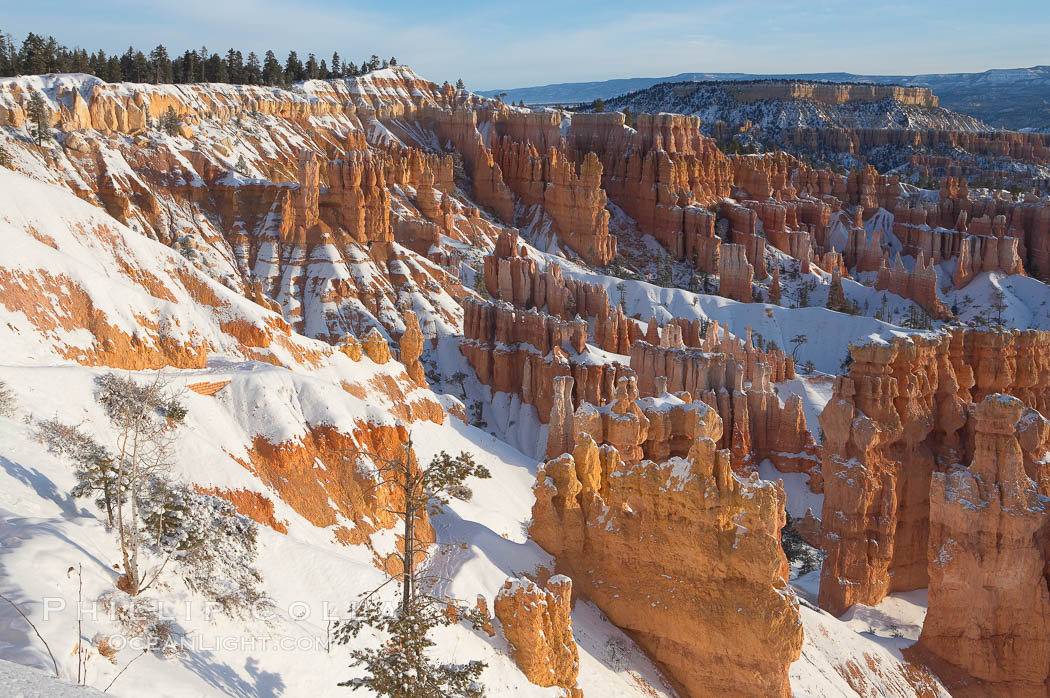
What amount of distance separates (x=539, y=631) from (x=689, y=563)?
15.7ft

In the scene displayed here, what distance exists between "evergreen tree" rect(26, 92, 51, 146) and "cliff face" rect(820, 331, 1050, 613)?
57.5 meters

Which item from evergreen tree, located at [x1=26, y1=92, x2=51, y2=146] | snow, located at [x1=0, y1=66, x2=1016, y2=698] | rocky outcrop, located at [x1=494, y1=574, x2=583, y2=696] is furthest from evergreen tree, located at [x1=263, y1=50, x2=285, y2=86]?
rocky outcrop, located at [x1=494, y1=574, x2=583, y2=696]

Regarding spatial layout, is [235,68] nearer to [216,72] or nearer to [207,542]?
[216,72]

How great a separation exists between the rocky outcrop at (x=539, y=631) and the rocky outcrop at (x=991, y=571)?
43.5 feet

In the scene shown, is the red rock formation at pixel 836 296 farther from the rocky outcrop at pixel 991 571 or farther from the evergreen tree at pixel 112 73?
the evergreen tree at pixel 112 73

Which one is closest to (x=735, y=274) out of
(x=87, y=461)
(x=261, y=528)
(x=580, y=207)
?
(x=580, y=207)

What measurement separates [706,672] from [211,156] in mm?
65018

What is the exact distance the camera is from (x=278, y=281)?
208ft

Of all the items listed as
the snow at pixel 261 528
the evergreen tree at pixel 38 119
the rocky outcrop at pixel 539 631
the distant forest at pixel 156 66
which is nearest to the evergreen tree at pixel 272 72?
the distant forest at pixel 156 66

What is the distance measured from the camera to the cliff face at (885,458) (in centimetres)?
2942

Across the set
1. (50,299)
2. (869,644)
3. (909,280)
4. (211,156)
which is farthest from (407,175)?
(869,644)

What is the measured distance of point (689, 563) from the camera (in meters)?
20.5

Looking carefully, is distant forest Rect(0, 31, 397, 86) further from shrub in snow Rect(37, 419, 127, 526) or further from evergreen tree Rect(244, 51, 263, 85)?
shrub in snow Rect(37, 419, 127, 526)

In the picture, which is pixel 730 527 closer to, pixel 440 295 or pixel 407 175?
pixel 440 295
